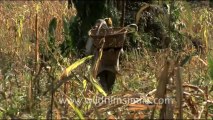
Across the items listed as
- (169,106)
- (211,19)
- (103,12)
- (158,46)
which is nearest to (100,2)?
(103,12)

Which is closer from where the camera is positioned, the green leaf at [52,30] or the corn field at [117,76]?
the corn field at [117,76]

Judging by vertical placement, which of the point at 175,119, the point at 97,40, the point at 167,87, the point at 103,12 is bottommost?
the point at 175,119

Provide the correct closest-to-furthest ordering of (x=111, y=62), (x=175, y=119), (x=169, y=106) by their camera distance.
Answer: (x=169, y=106) < (x=175, y=119) < (x=111, y=62)

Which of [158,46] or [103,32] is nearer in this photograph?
[103,32]

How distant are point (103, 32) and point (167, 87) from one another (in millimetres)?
949

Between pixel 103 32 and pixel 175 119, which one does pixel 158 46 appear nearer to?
pixel 103 32

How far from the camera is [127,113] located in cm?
175

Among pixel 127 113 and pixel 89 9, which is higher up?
pixel 89 9

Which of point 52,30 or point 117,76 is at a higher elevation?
point 52,30

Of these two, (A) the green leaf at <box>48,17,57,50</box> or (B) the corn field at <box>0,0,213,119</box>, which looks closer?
(B) the corn field at <box>0,0,213,119</box>

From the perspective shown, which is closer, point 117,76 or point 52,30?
point 52,30

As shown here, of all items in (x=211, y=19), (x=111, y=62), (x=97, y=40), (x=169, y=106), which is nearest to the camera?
(x=169, y=106)

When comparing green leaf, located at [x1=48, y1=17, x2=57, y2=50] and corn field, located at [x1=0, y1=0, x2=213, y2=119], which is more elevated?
green leaf, located at [x1=48, y1=17, x2=57, y2=50]

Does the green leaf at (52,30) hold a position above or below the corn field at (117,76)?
above
